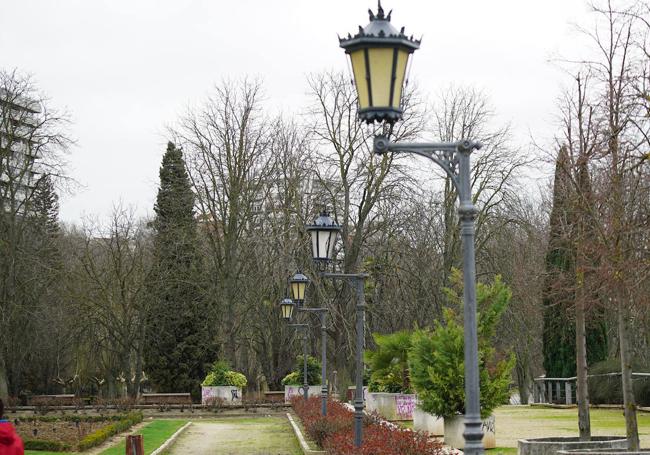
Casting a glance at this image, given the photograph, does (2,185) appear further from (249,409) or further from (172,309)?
(249,409)

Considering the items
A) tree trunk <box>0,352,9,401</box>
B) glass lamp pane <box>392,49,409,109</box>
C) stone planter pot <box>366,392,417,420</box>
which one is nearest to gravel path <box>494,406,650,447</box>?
stone planter pot <box>366,392,417,420</box>

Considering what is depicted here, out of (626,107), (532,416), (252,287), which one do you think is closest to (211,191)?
(252,287)

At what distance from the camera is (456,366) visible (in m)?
19.1

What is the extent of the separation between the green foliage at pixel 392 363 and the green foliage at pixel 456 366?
825 centimetres

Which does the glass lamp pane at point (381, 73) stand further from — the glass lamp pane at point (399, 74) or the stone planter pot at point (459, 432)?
the stone planter pot at point (459, 432)

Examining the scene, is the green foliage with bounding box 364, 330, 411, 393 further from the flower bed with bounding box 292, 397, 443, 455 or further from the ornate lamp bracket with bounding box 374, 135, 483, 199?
the ornate lamp bracket with bounding box 374, 135, 483, 199

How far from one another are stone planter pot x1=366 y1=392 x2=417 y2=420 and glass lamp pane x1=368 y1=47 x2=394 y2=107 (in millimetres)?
21102

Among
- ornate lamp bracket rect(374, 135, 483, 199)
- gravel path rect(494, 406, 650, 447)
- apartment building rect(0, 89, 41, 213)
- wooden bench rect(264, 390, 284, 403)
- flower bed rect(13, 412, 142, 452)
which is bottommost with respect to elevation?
flower bed rect(13, 412, 142, 452)

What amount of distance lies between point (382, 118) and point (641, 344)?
44.7m

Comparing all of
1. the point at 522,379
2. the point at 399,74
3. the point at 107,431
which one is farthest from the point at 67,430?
the point at 522,379

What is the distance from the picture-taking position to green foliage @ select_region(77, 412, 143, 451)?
23266 mm

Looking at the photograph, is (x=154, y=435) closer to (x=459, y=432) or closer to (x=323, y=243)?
(x=459, y=432)

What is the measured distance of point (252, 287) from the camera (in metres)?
47.3

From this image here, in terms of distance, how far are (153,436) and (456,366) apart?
1116 cm
